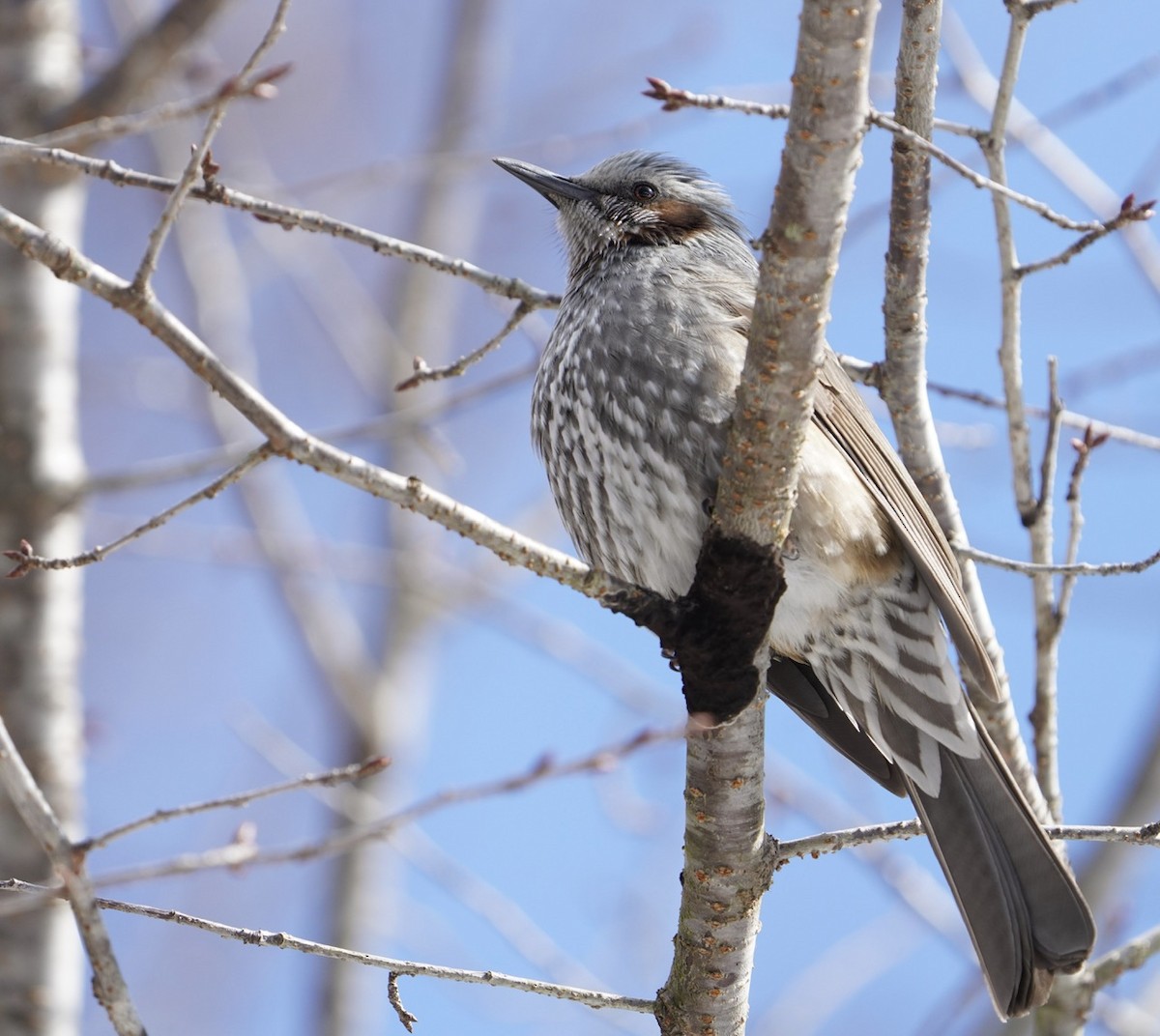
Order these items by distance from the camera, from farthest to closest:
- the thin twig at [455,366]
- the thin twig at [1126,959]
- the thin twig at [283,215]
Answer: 1. the thin twig at [1126,959]
2. the thin twig at [455,366]
3. the thin twig at [283,215]

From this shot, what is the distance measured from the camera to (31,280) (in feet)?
13.0

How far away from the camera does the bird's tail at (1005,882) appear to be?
297 cm

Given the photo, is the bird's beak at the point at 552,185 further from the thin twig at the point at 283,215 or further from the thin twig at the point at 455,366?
the thin twig at the point at 455,366

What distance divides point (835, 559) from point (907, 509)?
0.19 metres

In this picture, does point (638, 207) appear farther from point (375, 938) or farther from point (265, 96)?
point (375, 938)

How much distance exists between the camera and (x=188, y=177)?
202 cm

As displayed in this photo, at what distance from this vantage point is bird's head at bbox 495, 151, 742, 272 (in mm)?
3910

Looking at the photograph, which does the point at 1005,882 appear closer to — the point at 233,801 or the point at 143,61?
the point at 233,801

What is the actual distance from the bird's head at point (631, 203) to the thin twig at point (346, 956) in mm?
2144

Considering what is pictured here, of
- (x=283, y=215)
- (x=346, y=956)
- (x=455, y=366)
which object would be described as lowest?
(x=346, y=956)

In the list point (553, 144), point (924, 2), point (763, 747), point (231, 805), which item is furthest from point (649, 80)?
point (553, 144)

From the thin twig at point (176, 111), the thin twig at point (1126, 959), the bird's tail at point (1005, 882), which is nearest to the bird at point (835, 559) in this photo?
the bird's tail at point (1005, 882)

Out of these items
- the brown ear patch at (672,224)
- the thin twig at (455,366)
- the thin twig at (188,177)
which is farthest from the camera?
the brown ear patch at (672,224)

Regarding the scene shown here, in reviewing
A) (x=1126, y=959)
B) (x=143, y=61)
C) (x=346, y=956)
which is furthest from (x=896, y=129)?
(x=143, y=61)
